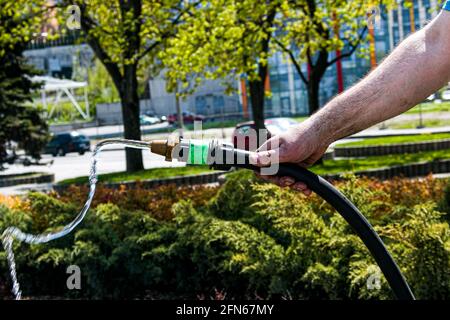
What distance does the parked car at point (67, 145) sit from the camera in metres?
43.7

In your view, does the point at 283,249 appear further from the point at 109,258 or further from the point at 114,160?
the point at 114,160

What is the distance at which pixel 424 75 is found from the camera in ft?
7.48

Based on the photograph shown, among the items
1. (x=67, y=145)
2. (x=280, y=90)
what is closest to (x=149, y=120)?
(x=280, y=90)

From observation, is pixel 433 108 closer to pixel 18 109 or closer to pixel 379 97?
pixel 18 109

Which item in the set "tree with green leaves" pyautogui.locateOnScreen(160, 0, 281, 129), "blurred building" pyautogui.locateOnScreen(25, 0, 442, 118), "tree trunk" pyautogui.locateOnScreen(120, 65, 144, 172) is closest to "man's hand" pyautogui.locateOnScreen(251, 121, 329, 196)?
"tree with green leaves" pyautogui.locateOnScreen(160, 0, 281, 129)

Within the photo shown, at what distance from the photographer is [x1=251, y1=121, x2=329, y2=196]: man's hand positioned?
88.7 inches

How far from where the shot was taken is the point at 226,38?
18.7 meters

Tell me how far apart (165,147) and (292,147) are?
33 centimetres

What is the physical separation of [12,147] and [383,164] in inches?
510

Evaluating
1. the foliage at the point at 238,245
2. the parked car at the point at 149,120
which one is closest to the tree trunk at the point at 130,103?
the foliage at the point at 238,245

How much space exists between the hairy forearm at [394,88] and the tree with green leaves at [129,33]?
57.5 ft

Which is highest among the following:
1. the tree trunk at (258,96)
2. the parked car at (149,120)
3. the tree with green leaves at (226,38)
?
the tree with green leaves at (226,38)

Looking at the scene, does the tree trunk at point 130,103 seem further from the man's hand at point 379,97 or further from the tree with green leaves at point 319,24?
the man's hand at point 379,97

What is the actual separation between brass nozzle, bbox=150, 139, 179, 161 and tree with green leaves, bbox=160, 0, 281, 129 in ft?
52.5
